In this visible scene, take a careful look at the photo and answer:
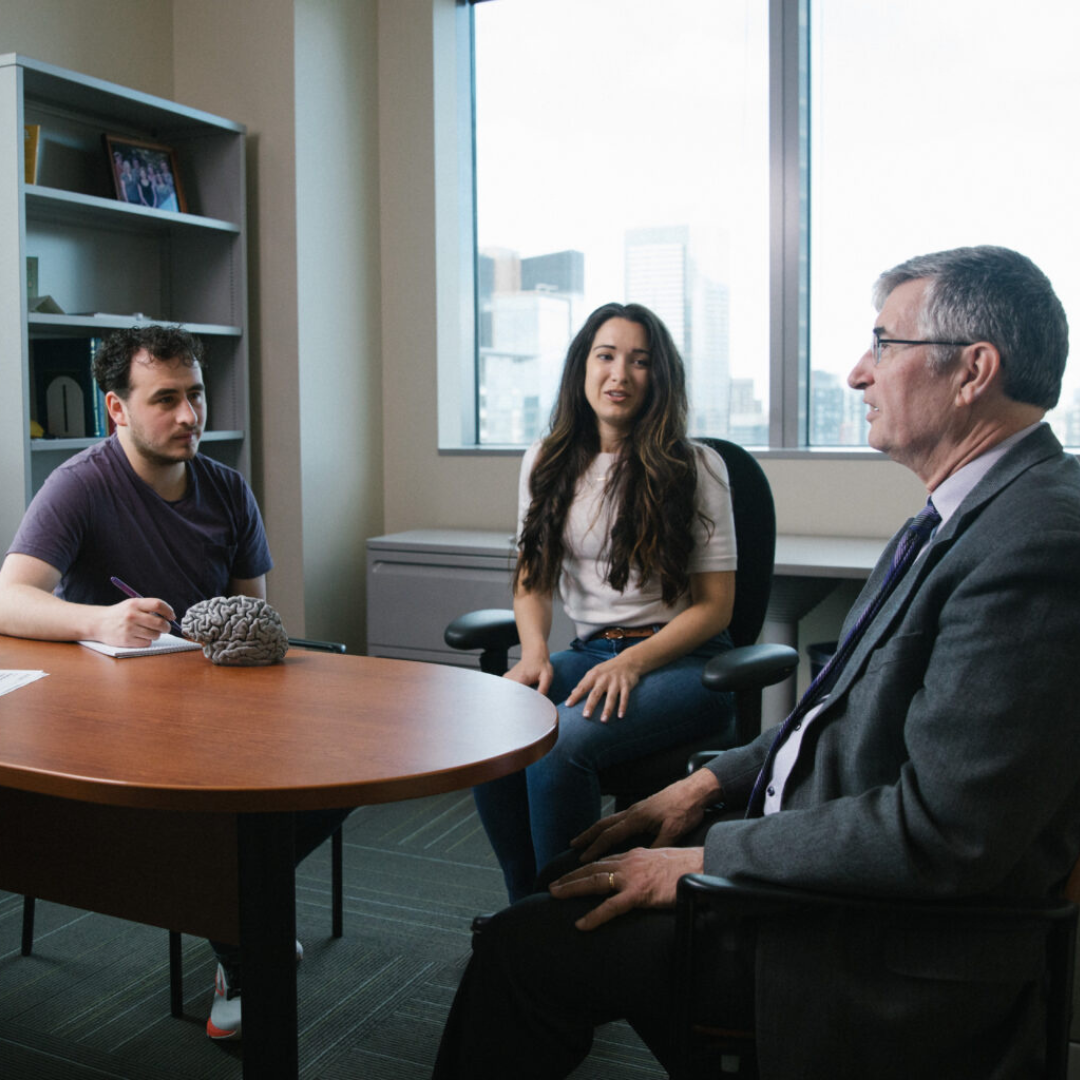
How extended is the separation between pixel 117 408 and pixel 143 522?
247 mm

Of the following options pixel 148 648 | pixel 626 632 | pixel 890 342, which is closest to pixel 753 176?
pixel 626 632

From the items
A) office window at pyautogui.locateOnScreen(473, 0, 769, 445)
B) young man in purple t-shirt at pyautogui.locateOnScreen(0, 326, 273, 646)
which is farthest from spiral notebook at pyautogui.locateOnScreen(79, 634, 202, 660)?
office window at pyautogui.locateOnScreen(473, 0, 769, 445)

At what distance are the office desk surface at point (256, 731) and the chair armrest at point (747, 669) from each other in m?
0.45

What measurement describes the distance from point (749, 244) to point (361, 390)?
59.9 inches

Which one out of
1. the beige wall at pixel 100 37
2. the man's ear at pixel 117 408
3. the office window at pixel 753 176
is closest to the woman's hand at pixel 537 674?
the man's ear at pixel 117 408

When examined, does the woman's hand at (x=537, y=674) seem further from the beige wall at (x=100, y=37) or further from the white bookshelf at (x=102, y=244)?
the beige wall at (x=100, y=37)

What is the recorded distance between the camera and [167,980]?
222 cm

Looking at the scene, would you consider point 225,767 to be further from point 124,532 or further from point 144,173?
point 144,173

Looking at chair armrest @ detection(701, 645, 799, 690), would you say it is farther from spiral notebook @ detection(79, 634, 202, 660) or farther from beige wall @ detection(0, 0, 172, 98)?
beige wall @ detection(0, 0, 172, 98)

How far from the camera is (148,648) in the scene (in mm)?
1810

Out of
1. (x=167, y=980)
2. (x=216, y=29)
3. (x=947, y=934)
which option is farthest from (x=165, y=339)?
(x=216, y=29)

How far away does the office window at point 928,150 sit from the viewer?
3.34m

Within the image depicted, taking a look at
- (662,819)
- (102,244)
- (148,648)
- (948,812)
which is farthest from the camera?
(102,244)

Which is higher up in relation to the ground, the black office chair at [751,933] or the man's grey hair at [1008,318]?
the man's grey hair at [1008,318]
